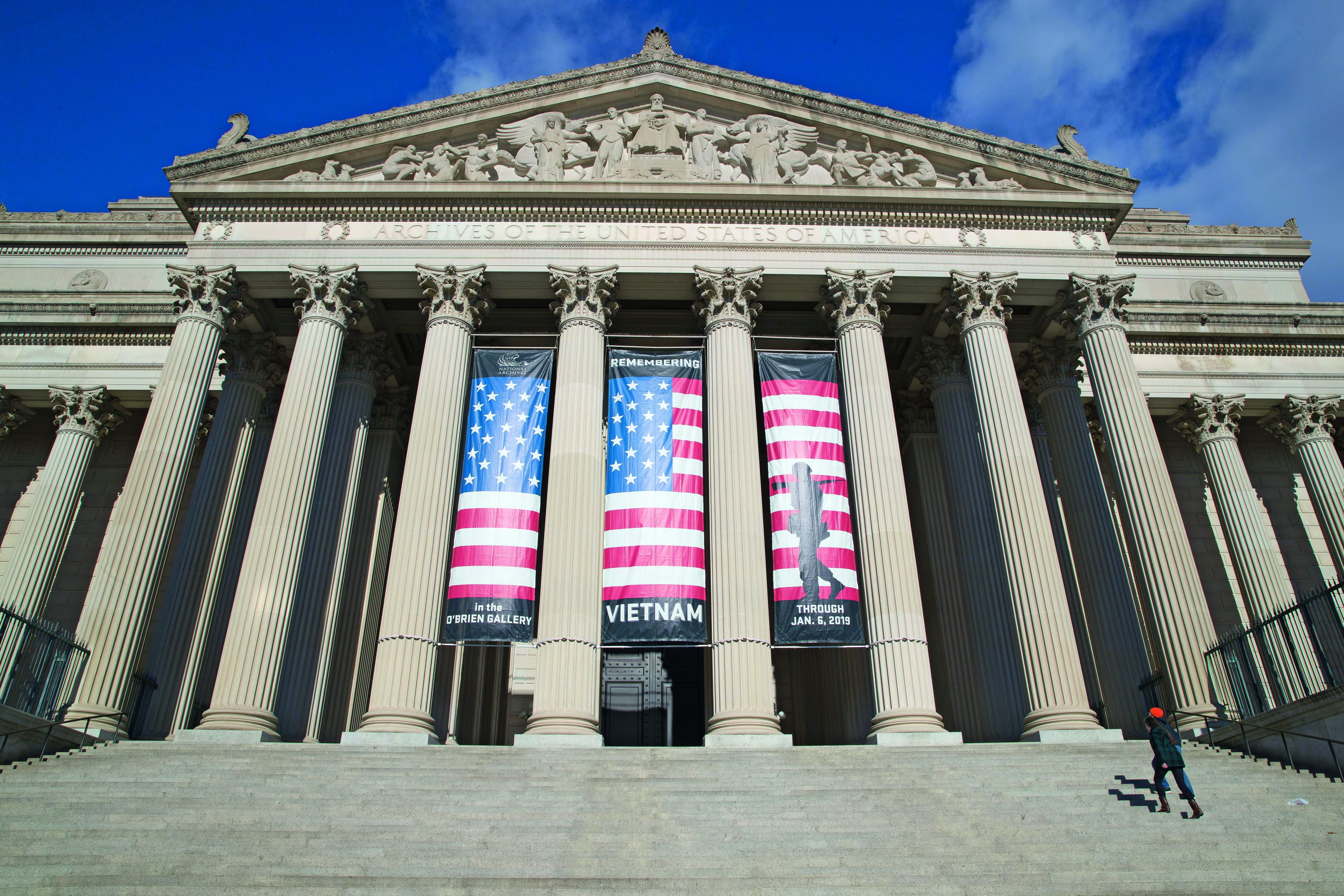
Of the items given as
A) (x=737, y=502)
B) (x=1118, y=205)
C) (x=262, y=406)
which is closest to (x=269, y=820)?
(x=737, y=502)

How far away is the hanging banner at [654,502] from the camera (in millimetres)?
17766

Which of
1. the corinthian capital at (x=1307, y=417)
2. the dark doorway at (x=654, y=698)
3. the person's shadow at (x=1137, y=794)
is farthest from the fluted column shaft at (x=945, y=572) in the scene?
the corinthian capital at (x=1307, y=417)

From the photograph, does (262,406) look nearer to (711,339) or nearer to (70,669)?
(70,669)

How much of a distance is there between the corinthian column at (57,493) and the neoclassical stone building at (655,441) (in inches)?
4.3

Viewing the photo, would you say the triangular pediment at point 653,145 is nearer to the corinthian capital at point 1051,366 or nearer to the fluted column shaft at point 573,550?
the corinthian capital at point 1051,366

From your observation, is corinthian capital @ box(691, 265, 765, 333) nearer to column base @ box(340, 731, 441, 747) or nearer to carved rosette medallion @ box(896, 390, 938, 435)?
carved rosette medallion @ box(896, 390, 938, 435)

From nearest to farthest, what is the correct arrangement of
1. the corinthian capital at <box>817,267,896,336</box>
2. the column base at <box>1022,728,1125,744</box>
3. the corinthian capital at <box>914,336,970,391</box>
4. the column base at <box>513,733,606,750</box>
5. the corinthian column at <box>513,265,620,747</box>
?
the column base at <box>513,733,606,750</box> < the column base at <box>1022,728,1125,744</box> < the corinthian column at <box>513,265,620,747</box> < the corinthian capital at <box>817,267,896,336</box> < the corinthian capital at <box>914,336,970,391</box>

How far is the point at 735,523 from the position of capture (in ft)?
61.5

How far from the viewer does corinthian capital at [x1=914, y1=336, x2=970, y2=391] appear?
23094 mm

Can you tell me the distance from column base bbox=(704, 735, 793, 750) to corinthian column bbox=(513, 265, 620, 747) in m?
2.07

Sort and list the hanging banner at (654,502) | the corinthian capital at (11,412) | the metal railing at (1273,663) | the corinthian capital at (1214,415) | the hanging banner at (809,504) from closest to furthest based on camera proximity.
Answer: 1. the metal railing at (1273,663)
2. the hanging banner at (654,502)
3. the hanging banner at (809,504)
4. the corinthian capital at (11,412)
5. the corinthian capital at (1214,415)

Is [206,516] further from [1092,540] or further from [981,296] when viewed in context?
[1092,540]

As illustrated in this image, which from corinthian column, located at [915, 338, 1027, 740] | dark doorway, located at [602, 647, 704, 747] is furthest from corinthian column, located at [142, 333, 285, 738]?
corinthian column, located at [915, 338, 1027, 740]

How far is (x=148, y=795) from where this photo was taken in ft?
39.8
